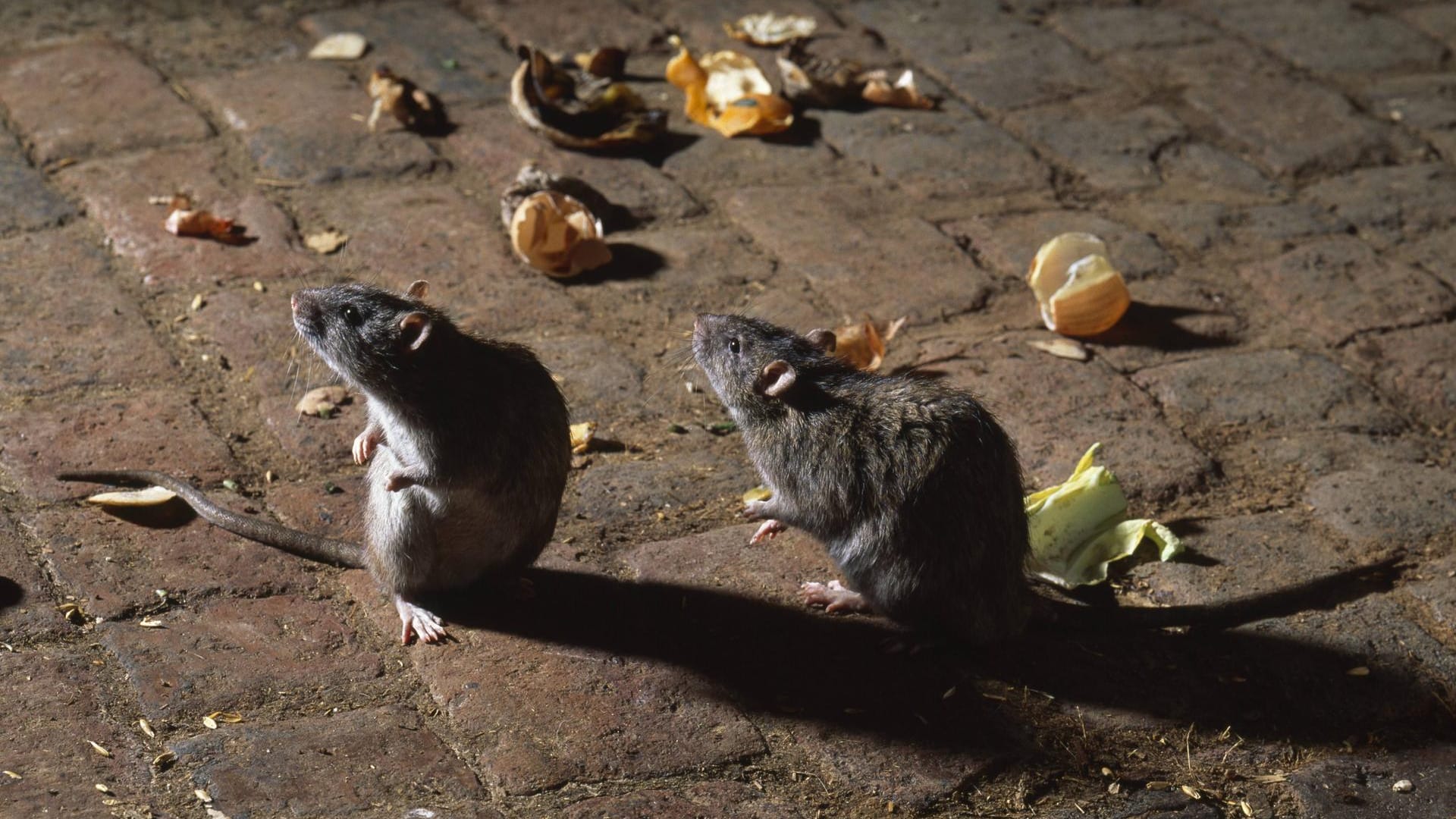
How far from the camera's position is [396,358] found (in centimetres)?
368

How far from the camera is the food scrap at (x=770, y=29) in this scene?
24.3 feet

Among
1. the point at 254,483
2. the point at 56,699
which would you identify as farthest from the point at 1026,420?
the point at 56,699

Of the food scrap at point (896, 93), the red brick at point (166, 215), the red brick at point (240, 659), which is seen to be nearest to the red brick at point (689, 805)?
the red brick at point (240, 659)

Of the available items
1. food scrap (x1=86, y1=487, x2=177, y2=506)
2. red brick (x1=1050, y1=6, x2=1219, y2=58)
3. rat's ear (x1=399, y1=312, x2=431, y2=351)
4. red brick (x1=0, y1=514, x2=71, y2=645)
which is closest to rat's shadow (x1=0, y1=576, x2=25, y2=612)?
red brick (x1=0, y1=514, x2=71, y2=645)

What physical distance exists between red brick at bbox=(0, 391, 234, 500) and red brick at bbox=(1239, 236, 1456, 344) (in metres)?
3.78

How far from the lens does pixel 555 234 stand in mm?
5410

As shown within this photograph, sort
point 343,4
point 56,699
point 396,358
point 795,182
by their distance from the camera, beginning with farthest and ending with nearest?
point 343,4 → point 795,182 → point 396,358 → point 56,699

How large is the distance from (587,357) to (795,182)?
1648mm

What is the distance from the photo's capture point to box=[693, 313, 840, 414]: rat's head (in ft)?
12.6

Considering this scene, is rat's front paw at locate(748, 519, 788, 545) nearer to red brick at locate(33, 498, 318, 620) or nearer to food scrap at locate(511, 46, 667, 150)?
red brick at locate(33, 498, 318, 620)

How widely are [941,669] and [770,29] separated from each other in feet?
14.9

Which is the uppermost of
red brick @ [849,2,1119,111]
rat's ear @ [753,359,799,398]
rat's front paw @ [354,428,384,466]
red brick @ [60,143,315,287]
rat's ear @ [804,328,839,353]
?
rat's ear @ [753,359,799,398]

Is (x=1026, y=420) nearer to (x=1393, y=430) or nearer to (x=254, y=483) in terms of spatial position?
(x=1393, y=430)

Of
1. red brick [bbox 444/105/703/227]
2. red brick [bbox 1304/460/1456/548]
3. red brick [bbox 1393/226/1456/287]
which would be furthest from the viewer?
red brick [bbox 444/105/703/227]
